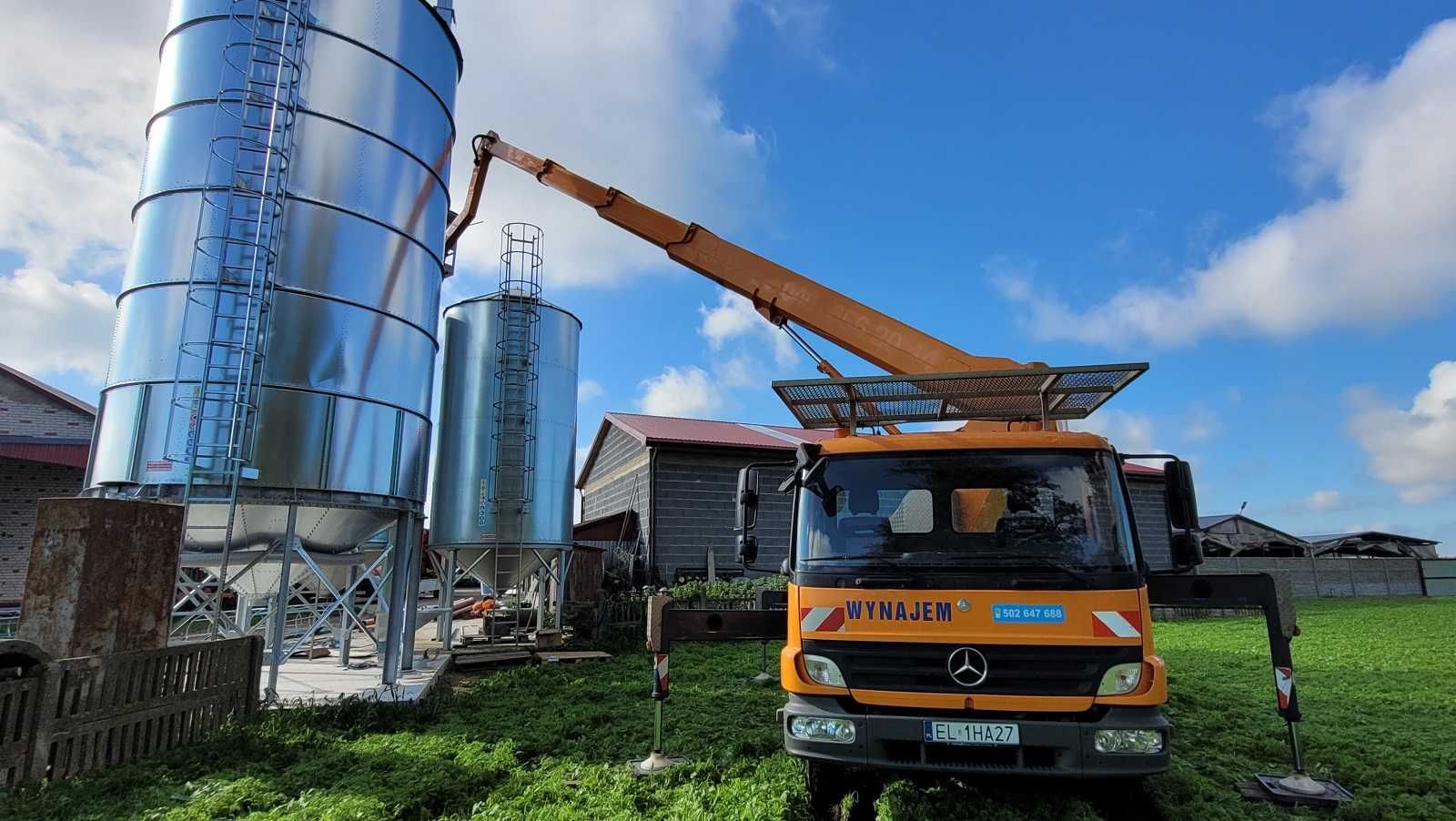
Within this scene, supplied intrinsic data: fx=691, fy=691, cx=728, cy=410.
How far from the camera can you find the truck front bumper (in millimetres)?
3801

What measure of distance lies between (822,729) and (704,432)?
17.3m

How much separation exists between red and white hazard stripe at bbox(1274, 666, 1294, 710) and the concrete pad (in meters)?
8.74

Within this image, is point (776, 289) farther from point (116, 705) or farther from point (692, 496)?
point (692, 496)

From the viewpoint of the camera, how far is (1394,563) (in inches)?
1287

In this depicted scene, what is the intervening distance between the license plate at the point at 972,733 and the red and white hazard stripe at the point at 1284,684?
315 cm

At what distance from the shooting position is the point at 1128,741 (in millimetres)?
3826

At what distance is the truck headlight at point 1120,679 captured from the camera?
13.0 ft

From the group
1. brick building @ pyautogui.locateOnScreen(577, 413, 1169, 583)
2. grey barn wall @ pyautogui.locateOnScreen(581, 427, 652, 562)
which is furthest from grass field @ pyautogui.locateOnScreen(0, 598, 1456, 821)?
grey barn wall @ pyautogui.locateOnScreen(581, 427, 652, 562)

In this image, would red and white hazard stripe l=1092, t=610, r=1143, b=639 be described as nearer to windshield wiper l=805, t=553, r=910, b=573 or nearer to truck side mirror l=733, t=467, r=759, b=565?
windshield wiper l=805, t=553, r=910, b=573

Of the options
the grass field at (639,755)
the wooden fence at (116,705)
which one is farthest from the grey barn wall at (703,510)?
the wooden fence at (116,705)

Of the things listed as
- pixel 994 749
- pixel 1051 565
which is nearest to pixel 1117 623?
pixel 1051 565

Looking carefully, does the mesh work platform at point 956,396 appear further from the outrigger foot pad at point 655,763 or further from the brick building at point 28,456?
the brick building at point 28,456

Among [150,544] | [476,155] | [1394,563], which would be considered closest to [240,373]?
[150,544]

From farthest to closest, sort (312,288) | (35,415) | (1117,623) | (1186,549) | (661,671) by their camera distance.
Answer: (35,415) → (312,288) → (661,671) → (1186,549) → (1117,623)
